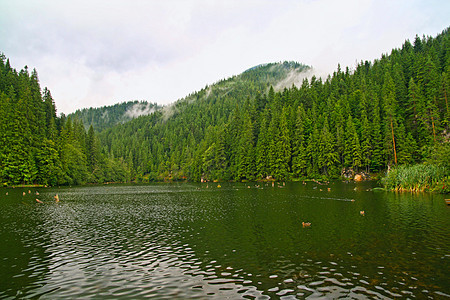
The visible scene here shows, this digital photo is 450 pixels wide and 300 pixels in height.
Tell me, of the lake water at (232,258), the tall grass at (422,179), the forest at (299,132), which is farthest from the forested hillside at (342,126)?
the lake water at (232,258)

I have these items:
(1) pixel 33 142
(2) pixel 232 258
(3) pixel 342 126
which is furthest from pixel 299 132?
(2) pixel 232 258

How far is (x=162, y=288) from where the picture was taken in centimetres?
1312

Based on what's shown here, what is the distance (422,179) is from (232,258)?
5014 centimetres

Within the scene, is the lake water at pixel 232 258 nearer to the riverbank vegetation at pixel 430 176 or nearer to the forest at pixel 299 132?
the riverbank vegetation at pixel 430 176

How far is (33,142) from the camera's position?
317 ft

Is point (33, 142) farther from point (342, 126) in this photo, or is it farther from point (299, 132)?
point (342, 126)

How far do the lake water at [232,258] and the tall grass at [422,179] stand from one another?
73.6ft

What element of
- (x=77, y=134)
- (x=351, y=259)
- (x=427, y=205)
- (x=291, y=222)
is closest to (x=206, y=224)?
(x=291, y=222)

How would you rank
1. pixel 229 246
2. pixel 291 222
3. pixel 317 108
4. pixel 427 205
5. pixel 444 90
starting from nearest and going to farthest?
pixel 229 246 → pixel 291 222 → pixel 427 205 → pixel 444 90 → pixel 317 108

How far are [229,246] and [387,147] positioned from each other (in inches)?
3612

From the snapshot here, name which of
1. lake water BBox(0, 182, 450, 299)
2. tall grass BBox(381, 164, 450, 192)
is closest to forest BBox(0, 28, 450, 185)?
tall grass BBox(381, 164, 450, 192)

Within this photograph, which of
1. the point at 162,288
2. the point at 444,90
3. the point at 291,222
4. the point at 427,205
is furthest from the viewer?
the point at 444,90

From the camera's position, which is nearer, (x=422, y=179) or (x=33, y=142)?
(x=422, y=179)

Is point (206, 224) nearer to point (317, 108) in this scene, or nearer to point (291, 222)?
point (291, 222)
